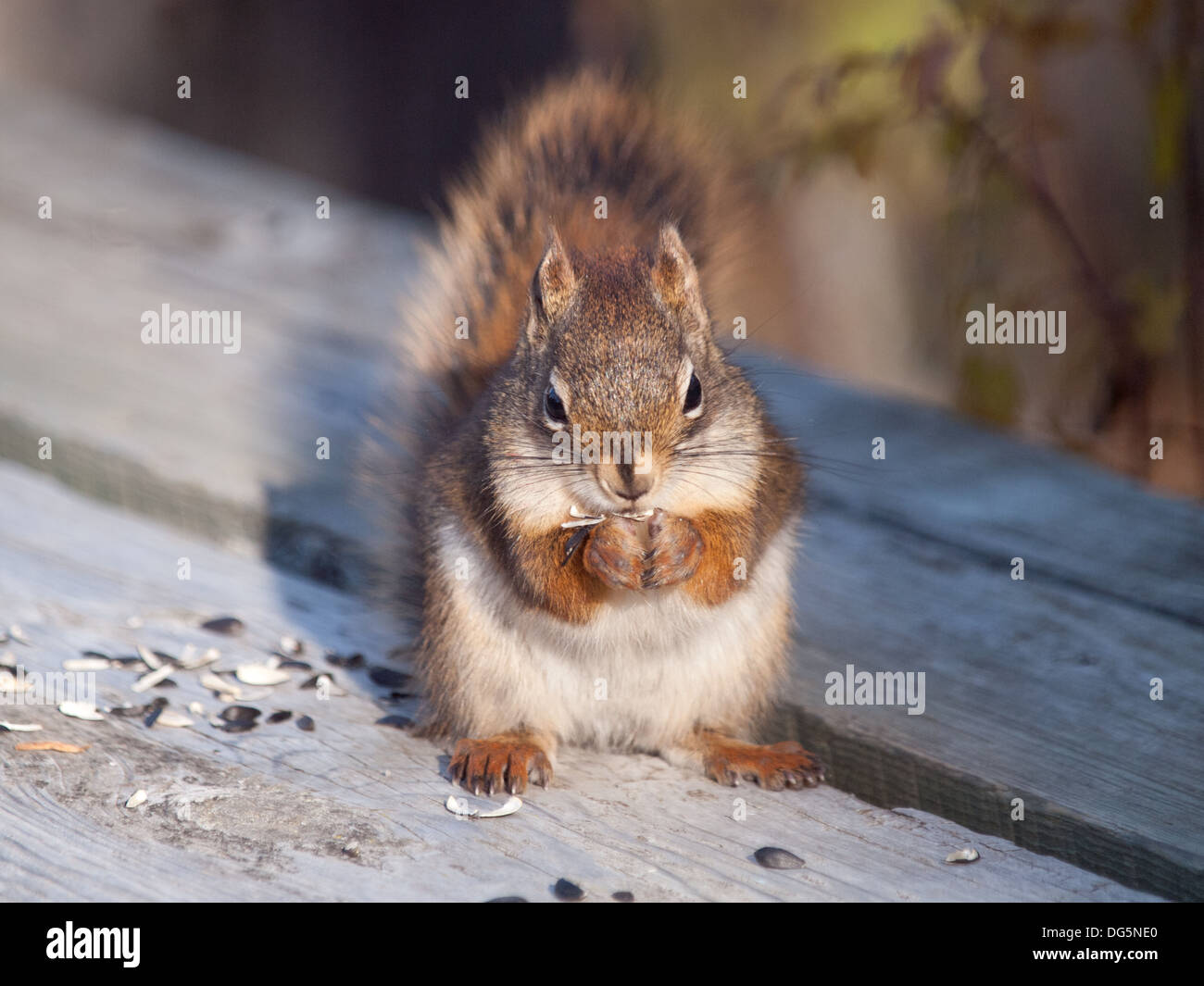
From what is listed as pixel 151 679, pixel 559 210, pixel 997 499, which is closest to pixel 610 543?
pixel 151 679

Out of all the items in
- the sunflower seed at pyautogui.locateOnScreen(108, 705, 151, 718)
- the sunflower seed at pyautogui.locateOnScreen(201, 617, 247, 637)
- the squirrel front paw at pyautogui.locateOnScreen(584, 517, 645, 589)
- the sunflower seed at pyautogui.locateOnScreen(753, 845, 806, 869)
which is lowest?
the sunflower seed at pyautogui.locateOnScreen(753, 845, 806, 869)

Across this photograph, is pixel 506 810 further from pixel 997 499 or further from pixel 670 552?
pixel 997 499

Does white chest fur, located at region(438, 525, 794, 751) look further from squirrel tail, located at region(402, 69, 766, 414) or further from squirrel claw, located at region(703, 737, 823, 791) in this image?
squirrel tail, located at region(402, 69, 766, 414)

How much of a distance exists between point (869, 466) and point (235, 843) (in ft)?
5.12

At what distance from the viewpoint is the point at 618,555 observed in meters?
1.84

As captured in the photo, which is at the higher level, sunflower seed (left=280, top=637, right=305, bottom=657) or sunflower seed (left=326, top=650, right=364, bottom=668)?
sunflower seed (left=280, top=637, right=305, bottom=657)

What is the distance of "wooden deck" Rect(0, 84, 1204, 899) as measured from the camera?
1536 millimetres

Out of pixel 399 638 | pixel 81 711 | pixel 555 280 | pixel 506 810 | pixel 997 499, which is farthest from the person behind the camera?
pixel 997 499

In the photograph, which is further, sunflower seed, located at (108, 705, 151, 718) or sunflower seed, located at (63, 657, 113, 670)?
sunflower seed, located at (63, 657, 113, 670)

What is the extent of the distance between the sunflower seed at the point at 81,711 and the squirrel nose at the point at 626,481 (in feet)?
2.22

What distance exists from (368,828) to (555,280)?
80cm

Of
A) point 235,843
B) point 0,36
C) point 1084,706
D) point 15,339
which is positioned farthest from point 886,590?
point 0,36

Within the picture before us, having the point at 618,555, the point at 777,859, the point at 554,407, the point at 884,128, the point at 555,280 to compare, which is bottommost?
the point at 777,859

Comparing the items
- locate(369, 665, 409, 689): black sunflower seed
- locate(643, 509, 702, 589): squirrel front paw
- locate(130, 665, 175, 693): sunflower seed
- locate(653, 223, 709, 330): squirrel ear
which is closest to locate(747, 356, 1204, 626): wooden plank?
locate(653, 223, 709, 330): squirrel ear
